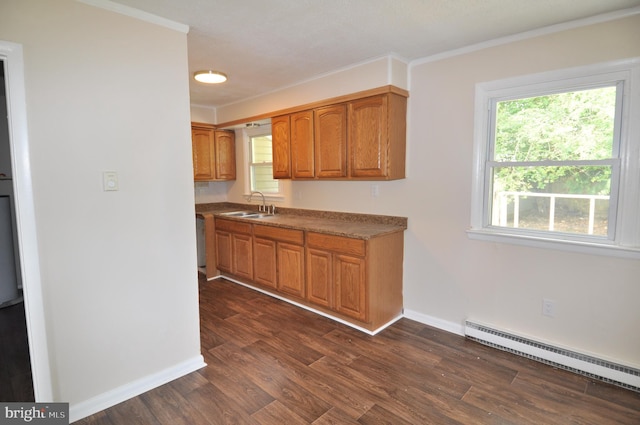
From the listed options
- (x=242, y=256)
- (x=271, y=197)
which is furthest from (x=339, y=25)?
(x=242, y=256)

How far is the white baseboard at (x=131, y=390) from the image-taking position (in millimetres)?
2007

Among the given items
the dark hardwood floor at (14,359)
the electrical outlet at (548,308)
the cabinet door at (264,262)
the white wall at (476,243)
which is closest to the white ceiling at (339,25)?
the white wall at (476,243)

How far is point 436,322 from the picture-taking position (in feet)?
10.3

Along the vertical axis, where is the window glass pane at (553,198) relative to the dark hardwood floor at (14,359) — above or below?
above

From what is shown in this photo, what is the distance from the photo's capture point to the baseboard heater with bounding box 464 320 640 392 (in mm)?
2227

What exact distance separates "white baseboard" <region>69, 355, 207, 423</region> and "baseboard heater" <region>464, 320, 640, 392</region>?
220cm

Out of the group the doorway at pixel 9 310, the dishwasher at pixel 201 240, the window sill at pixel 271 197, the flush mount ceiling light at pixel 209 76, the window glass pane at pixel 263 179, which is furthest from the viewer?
the dishwasher at pixel 201 240

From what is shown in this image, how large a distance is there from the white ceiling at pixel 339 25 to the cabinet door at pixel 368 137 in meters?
0.40

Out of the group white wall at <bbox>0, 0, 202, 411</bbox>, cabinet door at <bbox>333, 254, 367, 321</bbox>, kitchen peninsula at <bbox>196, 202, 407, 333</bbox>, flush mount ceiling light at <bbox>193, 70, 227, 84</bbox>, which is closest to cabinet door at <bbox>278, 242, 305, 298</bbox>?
kitchen peninsula at <bbox>196, 202, 407, 333</bbox>

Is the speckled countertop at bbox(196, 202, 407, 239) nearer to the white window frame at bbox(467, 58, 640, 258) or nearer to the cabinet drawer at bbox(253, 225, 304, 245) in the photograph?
the cabinet drawer at bbox(253, 225, 304, 245)

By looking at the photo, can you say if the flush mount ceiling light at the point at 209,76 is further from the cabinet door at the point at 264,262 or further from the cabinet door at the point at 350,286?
the cabinet door at the point at 350,286

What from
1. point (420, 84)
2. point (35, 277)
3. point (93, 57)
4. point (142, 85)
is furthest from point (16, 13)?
point (420, 84)

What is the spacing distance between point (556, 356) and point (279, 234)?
256cm

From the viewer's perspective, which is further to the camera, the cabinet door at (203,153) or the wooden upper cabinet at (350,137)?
the cabinet door at (203,153)
